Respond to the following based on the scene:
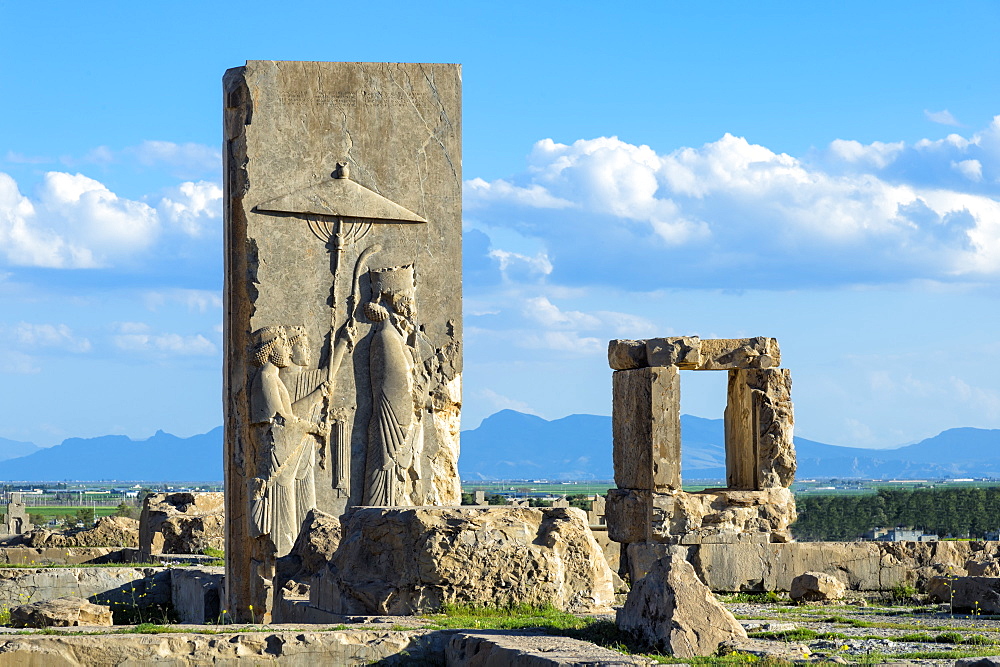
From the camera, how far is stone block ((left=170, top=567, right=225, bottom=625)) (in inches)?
549

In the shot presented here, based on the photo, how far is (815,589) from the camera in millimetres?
12617

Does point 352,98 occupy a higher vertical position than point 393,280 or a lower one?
higher

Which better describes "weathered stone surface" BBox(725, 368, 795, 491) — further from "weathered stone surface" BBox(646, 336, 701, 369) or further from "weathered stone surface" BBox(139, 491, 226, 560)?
"weathered stone surface" BBox(139, 491, 226, 560)

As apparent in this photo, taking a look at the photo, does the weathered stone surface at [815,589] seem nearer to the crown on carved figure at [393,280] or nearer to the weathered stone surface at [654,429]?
the weathered stone surface at [654,429]

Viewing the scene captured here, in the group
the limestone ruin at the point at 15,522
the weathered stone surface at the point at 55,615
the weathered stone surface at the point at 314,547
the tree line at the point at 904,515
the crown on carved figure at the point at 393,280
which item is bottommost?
the tree line at the point at 904,515

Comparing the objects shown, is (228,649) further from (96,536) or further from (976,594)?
(96,536)

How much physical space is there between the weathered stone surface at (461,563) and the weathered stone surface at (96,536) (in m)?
13.2

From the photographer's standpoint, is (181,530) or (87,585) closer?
(87,585)

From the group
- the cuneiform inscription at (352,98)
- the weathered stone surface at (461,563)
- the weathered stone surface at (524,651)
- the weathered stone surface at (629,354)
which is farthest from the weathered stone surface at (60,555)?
the weathered stone surface at (524,651)

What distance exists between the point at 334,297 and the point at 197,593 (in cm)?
316

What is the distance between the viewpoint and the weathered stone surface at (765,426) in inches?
665

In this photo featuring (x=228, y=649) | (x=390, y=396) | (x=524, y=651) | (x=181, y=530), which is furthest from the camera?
(x=181, y=530)

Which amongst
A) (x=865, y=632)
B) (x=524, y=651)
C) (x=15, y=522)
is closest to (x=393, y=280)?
(x=865, y=632)

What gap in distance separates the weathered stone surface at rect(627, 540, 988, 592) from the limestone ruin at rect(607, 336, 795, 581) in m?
1.04
